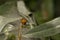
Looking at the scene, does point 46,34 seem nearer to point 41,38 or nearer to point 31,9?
point 41,38

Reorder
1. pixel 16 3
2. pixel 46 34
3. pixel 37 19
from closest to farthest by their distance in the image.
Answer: pixel 46 34 → pixel 37 19 → pixel 16 3

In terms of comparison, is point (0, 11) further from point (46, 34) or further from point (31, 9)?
point (46, 34)

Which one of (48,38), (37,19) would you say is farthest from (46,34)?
(37,19)

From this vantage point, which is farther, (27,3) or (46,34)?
(27,3)

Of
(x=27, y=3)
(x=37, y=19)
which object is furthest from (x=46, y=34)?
(x=27, y=3)

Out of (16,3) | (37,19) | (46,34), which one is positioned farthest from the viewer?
(16,3)

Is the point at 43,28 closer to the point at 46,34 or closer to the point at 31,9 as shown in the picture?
the point at 46,34

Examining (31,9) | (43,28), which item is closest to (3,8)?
(31,9)

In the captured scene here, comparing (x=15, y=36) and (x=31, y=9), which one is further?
(x=31, y=9)
